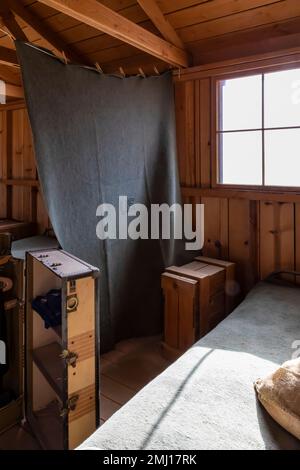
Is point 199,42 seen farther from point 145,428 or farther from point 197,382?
point 145,428

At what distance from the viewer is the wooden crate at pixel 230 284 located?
2.73 metres

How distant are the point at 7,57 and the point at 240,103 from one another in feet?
5.88

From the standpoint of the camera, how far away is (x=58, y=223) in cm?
224

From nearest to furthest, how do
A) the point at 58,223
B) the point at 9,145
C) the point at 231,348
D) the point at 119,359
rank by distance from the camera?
1. the point at 231,348
2. the point at 58,223
3. the point at 119,359
4. the point at 9,145

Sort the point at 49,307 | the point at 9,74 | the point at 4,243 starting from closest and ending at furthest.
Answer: the point at 49,307, the point at 4,243, the point at 9,74

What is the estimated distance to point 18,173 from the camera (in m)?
4.24

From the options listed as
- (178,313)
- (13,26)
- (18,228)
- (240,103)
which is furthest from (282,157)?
(18,228)

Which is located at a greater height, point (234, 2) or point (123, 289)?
point (234, 2)

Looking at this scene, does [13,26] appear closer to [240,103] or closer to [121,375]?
[240,103]

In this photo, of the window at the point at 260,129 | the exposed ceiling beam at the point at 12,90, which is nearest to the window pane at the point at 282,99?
the window at the point at 260,129

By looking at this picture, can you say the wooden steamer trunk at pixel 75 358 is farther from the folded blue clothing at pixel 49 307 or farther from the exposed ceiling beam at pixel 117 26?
the exposed ceiling beam at pixel 117 26

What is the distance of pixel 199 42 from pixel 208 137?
710 mm
